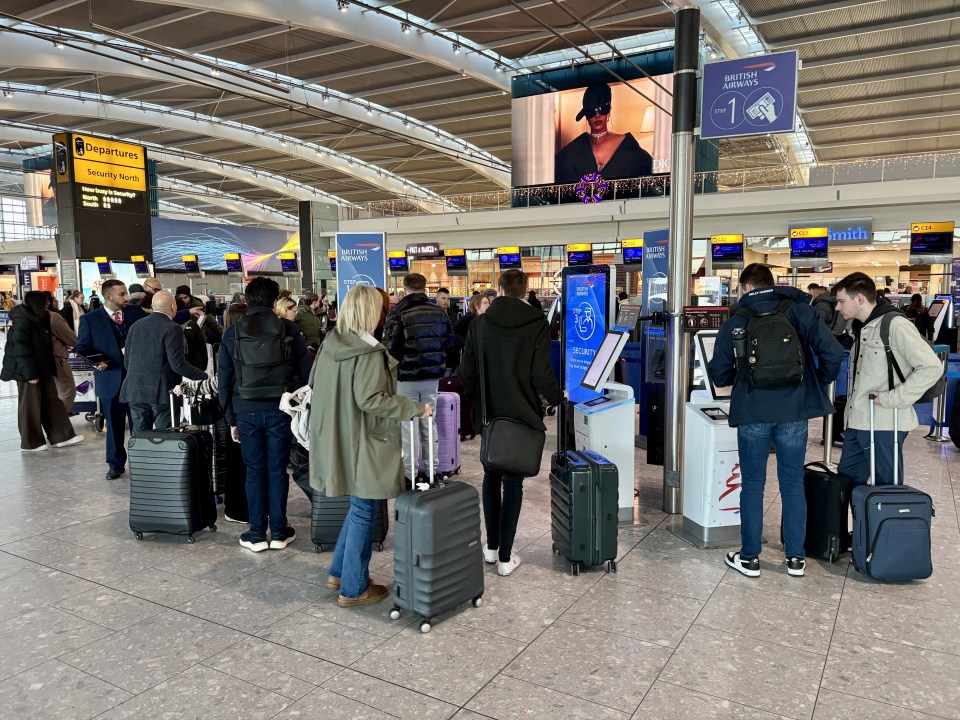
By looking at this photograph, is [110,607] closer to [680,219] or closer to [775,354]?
[775,354]

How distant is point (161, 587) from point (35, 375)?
12.8 feet

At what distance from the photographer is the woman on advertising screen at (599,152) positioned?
20984 millimetres

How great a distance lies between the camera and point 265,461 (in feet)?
12.8

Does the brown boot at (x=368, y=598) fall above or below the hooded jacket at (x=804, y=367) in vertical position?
below

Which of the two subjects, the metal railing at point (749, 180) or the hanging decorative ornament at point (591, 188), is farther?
the hanging decorative ornament at point (591, 188)

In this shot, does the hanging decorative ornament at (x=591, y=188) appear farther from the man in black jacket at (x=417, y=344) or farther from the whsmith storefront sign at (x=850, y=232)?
the man in black jacket at (x=417, y=344)

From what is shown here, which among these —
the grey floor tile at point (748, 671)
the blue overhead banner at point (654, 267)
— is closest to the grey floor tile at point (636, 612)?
Result: the grey floor tile at point (748, 671)

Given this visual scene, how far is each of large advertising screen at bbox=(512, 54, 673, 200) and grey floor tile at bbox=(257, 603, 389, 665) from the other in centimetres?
1947

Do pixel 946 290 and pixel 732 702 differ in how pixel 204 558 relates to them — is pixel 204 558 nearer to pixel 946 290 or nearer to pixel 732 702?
pixel 732 702

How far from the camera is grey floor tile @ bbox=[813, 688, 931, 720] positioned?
2.31 metres

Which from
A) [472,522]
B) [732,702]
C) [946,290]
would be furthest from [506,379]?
[946,290]

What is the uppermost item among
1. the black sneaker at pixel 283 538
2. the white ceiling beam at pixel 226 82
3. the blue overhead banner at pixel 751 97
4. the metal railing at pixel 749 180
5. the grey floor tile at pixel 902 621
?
the white ceiling beam at pixel 226 82

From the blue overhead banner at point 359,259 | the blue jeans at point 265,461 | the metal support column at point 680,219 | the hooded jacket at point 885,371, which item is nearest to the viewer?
the hooded jacket at point 885,371

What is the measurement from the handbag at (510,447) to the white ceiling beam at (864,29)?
1775 centimetres
